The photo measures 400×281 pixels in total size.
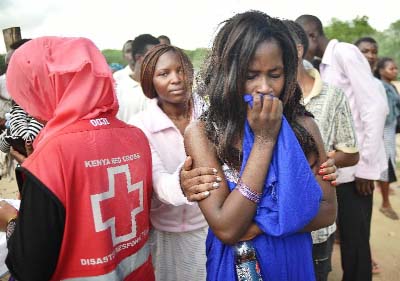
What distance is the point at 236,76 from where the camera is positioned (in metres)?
1.36

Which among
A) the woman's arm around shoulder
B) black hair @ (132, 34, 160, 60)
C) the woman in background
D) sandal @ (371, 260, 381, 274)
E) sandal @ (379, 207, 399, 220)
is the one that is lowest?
sandal @ (379, 207, 399, 220)

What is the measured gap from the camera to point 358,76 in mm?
2852

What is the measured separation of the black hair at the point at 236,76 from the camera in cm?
136

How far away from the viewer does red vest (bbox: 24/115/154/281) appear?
54.4 inches

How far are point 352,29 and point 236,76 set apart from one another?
2318cm

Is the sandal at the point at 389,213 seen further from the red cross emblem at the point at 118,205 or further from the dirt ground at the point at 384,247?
the red cross emblem at the point at 118,205

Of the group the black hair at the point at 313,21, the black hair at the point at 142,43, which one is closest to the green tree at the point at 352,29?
the black hair at the point at 142,43

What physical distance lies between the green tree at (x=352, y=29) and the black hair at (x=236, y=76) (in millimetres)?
21842

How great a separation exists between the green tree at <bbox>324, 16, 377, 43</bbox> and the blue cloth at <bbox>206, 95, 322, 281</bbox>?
22026 millimetres

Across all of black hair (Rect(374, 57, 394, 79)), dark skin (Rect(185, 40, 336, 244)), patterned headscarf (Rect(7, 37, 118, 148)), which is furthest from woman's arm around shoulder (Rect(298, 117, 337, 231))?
black hair (Rect(374, 57, 394, 79))

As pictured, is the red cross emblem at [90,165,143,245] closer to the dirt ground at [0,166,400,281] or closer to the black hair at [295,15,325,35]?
the dirt ground at [0,166,400,281]

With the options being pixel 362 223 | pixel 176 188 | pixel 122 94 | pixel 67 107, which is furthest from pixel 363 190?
pixel 122 94

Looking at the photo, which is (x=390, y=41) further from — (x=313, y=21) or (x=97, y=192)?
(x=97, y=192)

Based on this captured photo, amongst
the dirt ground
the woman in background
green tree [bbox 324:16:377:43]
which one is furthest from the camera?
green tree [bbox 324:16:377:43]
